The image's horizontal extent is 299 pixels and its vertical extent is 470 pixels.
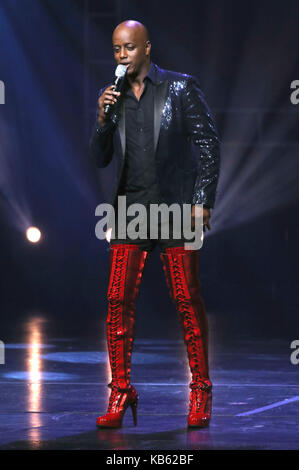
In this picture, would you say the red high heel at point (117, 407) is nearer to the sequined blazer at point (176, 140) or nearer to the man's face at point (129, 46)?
the sequined blazer at point (176, 140)

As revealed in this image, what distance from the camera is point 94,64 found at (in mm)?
11141

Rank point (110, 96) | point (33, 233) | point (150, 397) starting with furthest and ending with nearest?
point (33, 233), point (150, 397), point (110, 96)

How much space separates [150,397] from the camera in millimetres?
4242

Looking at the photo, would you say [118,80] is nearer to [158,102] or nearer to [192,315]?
[158,102]

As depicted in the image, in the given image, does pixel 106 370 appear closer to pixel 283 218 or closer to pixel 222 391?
pixel 222 391

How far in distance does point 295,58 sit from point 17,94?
3.37 metres

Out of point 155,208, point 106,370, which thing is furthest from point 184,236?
point 106,370

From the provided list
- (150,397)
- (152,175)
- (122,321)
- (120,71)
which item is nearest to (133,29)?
(120,71)

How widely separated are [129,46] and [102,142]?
38 centimetres

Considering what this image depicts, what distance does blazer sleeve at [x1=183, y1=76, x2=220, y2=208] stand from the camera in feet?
11.7

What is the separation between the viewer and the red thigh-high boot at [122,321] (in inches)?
139

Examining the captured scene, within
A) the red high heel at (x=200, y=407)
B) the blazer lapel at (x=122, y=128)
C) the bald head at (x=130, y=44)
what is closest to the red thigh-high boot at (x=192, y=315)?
the red high heel at (x=200, y=407)

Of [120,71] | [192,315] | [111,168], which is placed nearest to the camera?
[120,71]

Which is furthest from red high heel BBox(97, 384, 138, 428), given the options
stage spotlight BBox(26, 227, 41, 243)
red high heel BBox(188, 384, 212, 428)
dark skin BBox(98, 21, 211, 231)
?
stage spotlight BBox(26, 227, 41, 243)
